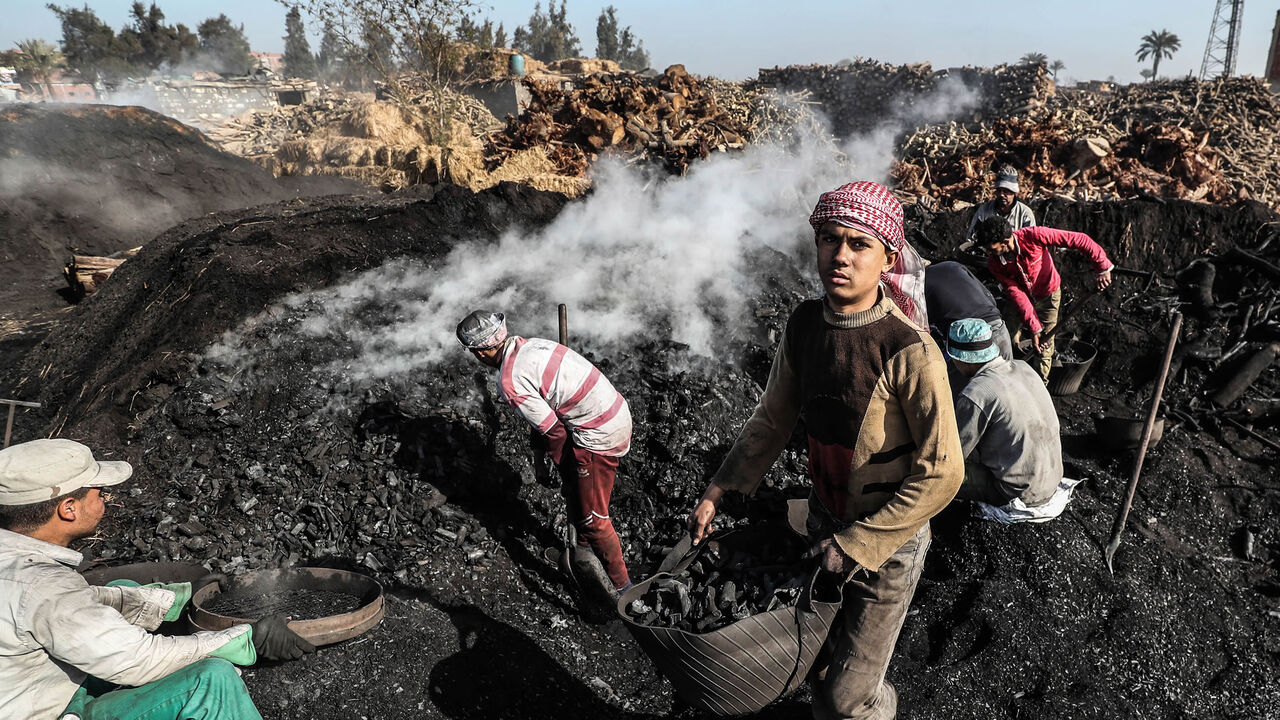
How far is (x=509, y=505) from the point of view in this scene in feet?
16.8

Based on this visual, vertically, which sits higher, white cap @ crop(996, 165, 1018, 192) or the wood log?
white cap @ crop(996, 165, 1018, 192)

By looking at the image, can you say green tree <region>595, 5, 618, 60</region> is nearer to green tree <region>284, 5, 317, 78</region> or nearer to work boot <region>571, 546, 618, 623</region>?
green tree <region>284, 5, 317, 78</region>

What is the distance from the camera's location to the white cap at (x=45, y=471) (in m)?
2.19

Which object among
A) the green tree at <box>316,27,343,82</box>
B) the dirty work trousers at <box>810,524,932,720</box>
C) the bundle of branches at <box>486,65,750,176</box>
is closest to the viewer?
the dirty work trousers at <box>810,524,932,720</box>

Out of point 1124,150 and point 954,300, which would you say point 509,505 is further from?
point 1124,150

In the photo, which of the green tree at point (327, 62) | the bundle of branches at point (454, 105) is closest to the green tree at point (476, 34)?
the bundle of branches at point (454, 105)

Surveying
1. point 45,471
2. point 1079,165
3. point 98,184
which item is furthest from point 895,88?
point 45,471

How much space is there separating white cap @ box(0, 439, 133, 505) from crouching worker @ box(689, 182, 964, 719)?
86.0 inches

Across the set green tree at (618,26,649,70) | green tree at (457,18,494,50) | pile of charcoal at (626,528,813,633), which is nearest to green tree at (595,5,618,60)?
green tree at (618,26,649,70)

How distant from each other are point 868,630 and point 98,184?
14.8 m

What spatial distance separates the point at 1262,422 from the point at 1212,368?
2.67 ft

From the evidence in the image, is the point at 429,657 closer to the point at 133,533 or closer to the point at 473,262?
the point at 133,533

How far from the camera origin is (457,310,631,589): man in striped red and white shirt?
153 inches

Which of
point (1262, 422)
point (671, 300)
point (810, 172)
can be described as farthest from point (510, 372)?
point (810, 172)
